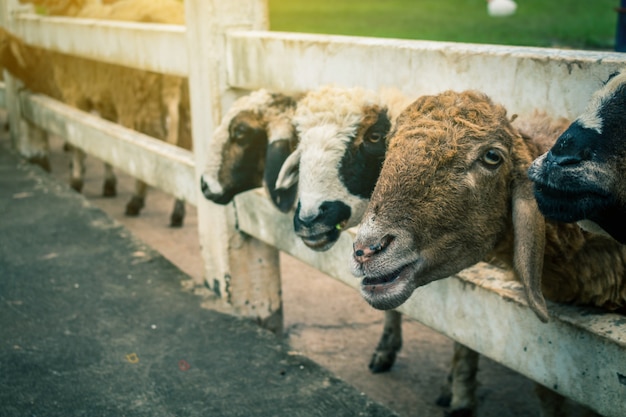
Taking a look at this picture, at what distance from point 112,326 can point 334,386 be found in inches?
48.2

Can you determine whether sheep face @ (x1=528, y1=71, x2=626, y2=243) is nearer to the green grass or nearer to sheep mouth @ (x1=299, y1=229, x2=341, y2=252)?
sheep mouth @ (x1=299, y1=229, x2=341, y2=252)

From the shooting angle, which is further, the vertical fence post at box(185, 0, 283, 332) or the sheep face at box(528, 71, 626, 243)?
the vertical fence post at box(185, 0, 283, 332)

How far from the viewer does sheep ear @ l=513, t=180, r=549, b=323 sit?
2229 mm

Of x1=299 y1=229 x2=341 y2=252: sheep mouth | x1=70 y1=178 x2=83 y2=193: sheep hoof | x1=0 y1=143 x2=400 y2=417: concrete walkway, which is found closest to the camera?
x1=299 y1=229 x2=341 y2=252: sheep mouth

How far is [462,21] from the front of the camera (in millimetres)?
11680

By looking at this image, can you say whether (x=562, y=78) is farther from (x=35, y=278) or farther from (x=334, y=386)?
(x=35, y=278)

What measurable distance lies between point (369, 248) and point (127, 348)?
1748mm

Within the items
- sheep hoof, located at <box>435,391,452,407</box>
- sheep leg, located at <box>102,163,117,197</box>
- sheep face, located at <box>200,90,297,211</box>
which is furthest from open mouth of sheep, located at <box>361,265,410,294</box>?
sheep leg, located at <box>102,163,117,197</box>

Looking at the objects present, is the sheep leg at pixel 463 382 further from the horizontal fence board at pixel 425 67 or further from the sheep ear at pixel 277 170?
the horizontal fence board at pixel 425 67

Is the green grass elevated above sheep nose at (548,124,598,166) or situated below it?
below

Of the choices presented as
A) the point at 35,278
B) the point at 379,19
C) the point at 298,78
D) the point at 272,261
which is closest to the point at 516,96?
the point at 298,78

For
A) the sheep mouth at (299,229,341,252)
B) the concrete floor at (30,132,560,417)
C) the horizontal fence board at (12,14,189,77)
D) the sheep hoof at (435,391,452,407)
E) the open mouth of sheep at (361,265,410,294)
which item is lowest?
the concrete floor at (30,132,560,417)

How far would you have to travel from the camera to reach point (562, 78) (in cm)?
238

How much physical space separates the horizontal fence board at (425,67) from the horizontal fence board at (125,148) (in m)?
0.92
